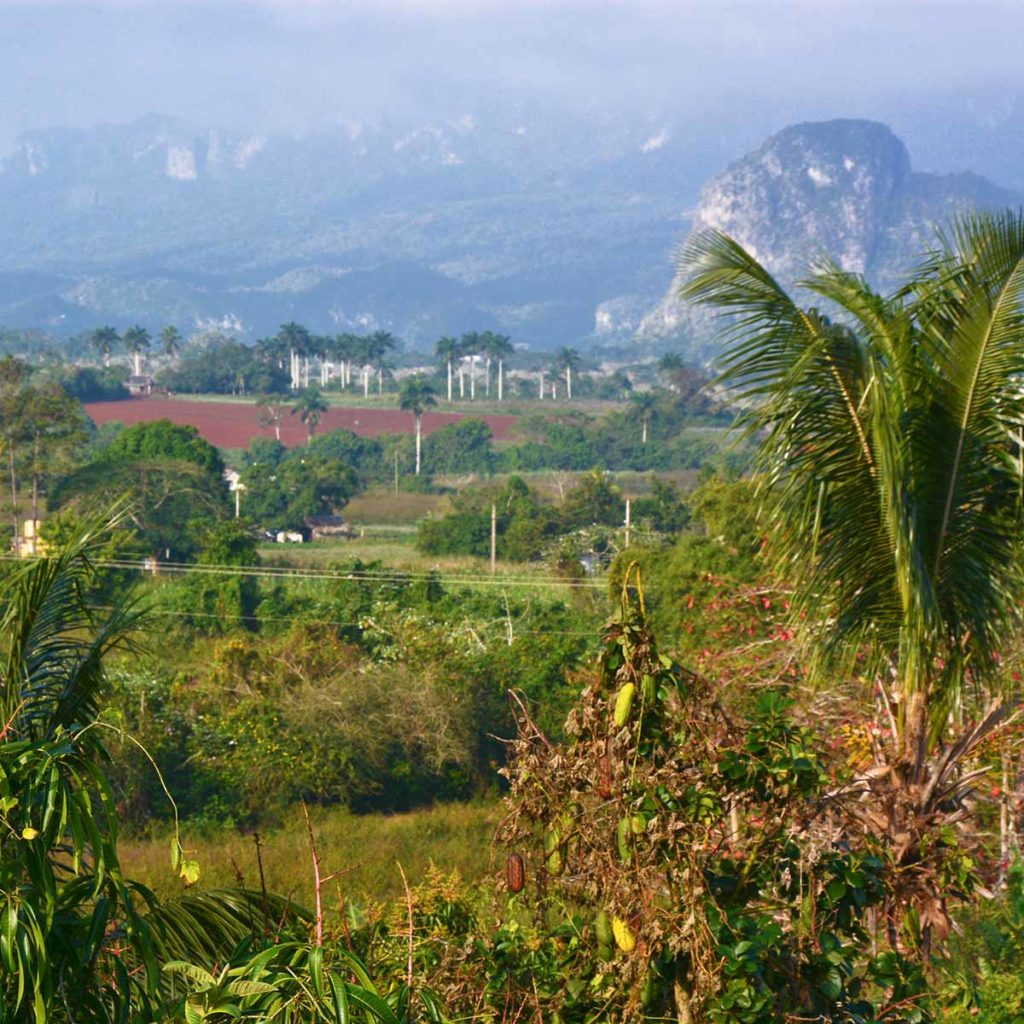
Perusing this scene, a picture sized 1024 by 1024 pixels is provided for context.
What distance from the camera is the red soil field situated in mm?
88125

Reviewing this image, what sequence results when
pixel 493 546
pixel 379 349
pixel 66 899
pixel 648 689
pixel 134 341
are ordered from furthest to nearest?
1. pixel 379 349
2. pixel 134 341
3. pixel 493 546
4. pixel 648 689
5. pixel 66 899

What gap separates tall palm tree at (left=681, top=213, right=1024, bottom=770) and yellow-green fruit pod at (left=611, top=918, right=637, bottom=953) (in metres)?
2.72

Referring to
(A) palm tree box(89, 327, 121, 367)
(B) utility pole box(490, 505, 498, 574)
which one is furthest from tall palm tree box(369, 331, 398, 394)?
(B) utility pole box(490, 505, 498, 574)

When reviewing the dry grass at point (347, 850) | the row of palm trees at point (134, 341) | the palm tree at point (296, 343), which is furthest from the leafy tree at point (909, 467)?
the row of palm trees at point (134, 341)

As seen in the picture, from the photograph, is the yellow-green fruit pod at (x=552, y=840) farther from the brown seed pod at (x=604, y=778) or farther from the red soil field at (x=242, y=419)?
the red soil field at (x=242, y=419)

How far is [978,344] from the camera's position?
21.1 ft

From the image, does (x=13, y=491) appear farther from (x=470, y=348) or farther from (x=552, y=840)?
(x=470, y=348)

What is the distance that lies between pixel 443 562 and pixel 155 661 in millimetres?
17215

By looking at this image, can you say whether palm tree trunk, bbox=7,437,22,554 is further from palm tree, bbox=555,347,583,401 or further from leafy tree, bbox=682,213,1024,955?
palm tree, bbox=555,347,583,401

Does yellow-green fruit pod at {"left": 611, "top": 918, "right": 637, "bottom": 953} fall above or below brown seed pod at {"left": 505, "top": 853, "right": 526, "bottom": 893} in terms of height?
below

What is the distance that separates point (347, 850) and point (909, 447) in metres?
14.0

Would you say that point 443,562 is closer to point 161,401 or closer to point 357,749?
point 357,749

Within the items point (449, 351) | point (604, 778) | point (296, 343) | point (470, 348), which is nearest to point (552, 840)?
point (604, 778)

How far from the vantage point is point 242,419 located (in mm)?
93688
